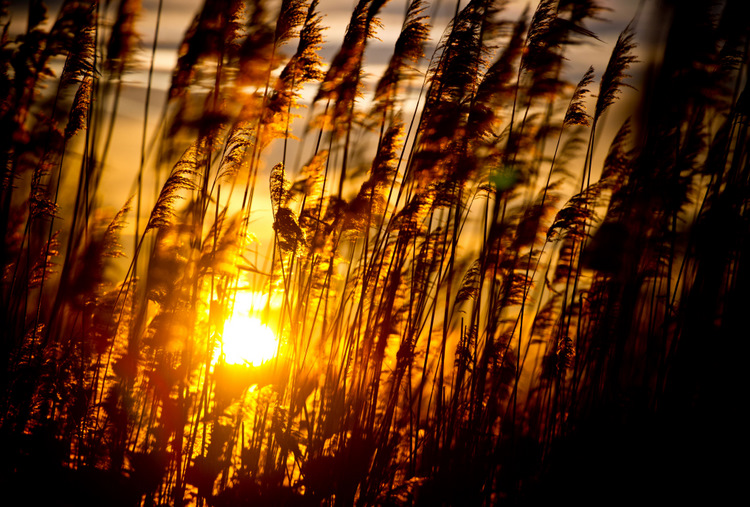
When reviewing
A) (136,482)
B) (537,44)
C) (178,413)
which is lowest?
(136,482)

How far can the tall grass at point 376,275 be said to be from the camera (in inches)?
118

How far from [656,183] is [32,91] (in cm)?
465

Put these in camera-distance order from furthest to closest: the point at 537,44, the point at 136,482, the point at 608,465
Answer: the point at 537,44
the point at 608,465
the point at 136,482

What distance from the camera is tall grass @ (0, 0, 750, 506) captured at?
299cm

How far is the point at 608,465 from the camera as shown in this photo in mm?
3092

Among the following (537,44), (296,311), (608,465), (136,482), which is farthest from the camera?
(296,311)

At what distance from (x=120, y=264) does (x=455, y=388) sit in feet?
8.46

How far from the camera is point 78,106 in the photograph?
3188 millimetres

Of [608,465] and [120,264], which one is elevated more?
[120,264]

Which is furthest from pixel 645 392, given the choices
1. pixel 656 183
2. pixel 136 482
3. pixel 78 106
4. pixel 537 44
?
pixel 78 106

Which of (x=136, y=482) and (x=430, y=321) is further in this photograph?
(x=430, y=321)

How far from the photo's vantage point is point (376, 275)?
357 centimetres

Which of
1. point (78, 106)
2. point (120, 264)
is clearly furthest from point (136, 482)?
point (78, 106)

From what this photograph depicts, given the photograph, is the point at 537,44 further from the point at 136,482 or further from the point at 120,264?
the point at 136,482
